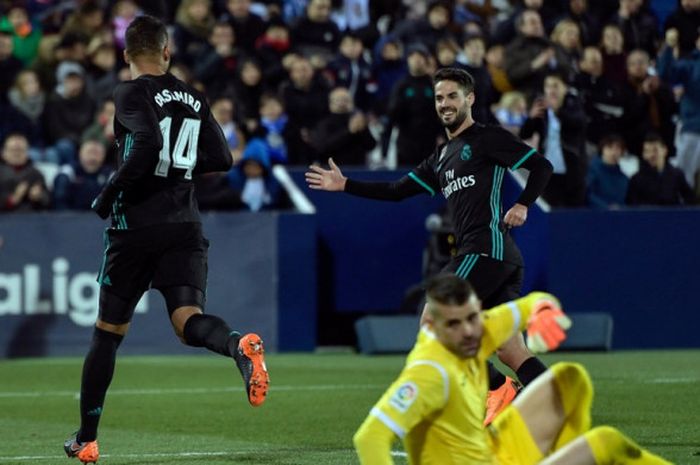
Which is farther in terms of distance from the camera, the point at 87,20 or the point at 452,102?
the point at 87,20

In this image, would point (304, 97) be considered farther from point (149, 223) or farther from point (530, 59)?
point (149, 223)

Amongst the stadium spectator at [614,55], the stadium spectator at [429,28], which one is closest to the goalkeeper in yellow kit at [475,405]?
the stadium spectator at [614,55]

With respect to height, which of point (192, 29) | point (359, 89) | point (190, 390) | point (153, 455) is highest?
→ point (192, 29)

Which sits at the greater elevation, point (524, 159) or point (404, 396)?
point (524, 159)

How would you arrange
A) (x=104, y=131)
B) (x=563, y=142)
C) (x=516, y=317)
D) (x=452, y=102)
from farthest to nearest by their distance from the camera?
(x=104, y=131)
(x=563, y=142)
(x=452, y=102)
(x=516, y=317)

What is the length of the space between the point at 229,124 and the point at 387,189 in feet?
25.5

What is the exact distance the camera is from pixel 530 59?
1750 cm

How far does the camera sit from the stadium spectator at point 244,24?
733 inches

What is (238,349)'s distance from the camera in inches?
294

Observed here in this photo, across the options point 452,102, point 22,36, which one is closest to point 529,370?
point 452,102

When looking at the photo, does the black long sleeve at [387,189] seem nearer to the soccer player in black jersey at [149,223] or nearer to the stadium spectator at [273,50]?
the soccer player in black jersey at [149,223]

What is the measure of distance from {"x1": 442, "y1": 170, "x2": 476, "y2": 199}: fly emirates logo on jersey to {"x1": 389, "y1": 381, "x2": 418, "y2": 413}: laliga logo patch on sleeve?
3.39 metres

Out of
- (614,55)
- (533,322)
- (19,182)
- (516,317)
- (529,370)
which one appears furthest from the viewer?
(614,55)

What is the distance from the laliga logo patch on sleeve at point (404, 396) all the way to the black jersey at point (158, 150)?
272cm
